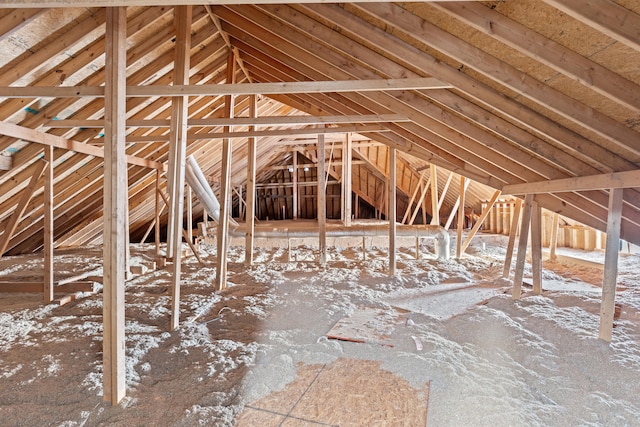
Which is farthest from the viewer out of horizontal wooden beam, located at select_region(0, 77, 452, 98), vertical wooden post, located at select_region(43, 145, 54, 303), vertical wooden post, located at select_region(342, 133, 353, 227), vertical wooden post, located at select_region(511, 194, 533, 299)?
vertical wooden post, located at select_region(342, 133, 353, 227)

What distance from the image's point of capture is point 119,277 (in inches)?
80.4

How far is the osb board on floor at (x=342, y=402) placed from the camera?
1.87 meters

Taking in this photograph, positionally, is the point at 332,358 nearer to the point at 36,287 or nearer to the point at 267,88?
the point at 267,88

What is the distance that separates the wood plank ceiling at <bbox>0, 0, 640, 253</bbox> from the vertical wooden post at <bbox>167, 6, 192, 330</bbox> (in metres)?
0.25


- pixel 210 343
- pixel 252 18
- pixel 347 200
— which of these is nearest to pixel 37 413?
pixel 210 343

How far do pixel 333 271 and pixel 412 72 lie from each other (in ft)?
11.8

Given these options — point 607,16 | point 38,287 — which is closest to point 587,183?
point 607,16

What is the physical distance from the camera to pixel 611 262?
8.85 ft

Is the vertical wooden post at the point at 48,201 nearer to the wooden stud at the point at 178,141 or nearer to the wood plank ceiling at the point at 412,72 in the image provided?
the wood plank ceiling at the point at 412,72

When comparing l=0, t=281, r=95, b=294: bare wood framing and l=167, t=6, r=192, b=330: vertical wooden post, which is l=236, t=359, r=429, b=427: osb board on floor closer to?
l=167, t=6, r=192, b=330: vertical wooden post

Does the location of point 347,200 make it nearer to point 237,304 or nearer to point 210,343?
point 237,304

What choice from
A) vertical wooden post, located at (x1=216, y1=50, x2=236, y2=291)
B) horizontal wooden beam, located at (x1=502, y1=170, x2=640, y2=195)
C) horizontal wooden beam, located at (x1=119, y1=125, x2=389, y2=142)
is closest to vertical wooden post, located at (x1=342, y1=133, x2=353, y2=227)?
horizontal wooden beam, located at (x1=119, y1=125, x2=389, y2=142)

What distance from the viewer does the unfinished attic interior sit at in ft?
6.39

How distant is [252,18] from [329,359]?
3563 millimetres
